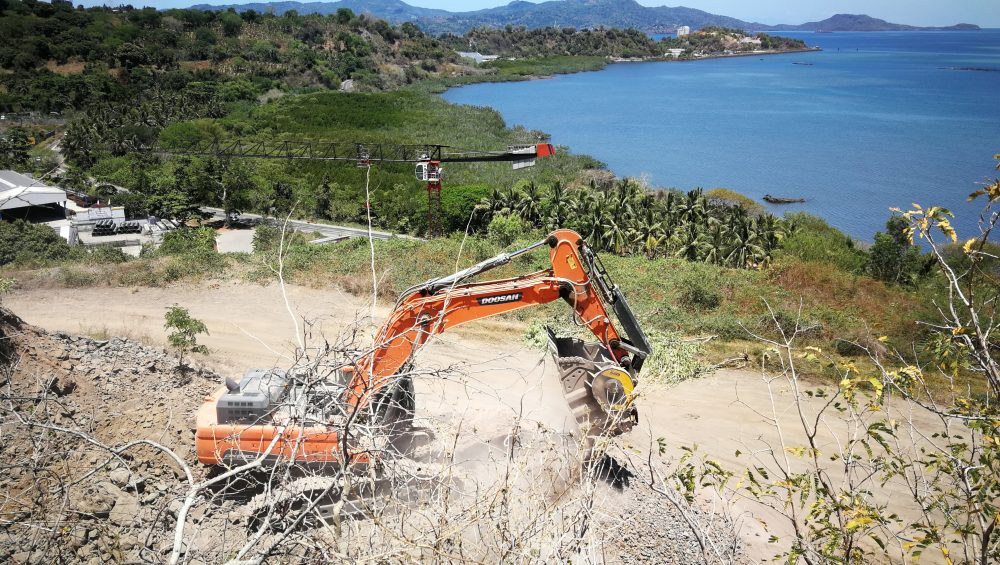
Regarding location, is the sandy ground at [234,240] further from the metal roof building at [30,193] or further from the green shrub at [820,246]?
the green shrub at [820,246]

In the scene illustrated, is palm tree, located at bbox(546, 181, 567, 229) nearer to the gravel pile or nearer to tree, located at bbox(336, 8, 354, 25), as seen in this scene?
the gravel pile

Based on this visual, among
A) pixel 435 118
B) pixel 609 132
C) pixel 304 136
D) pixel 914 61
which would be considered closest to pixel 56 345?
pixel 304 136

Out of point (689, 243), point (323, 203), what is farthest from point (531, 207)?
point (323, 203)

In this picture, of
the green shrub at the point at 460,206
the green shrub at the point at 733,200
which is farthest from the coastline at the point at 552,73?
the green shrub at the point at 460,206

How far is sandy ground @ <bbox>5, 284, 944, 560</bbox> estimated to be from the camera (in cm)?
954

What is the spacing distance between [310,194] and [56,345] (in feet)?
105

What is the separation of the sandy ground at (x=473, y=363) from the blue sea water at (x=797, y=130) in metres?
30.9

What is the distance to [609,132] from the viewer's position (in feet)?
229

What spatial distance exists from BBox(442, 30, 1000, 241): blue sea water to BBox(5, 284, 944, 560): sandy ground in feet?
101

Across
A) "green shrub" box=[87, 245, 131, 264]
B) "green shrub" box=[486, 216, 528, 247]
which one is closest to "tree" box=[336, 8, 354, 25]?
"green shrub" box=[486, 216, 528, 247]

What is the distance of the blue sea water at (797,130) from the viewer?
4753cm

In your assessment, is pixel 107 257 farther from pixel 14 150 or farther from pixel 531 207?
pixel 14 150

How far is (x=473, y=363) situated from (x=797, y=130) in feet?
223

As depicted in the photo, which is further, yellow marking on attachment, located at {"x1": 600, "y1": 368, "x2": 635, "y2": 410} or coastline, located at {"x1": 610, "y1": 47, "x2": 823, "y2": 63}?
coastline, located at {"x1": 610, "y1": 47, "x2": 823, "y2": 63}
